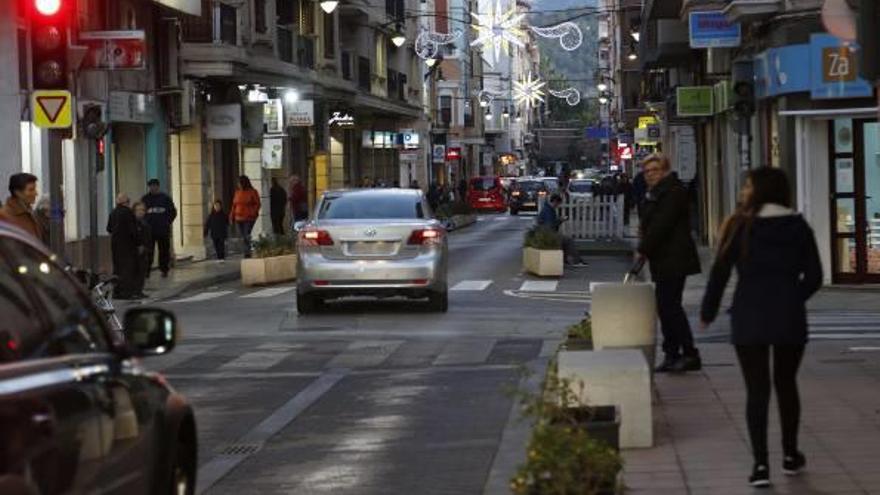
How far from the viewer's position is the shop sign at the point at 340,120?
57.8 meters

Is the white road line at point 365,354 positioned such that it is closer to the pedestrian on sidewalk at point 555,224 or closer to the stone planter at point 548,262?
the stone planter at point 548,262

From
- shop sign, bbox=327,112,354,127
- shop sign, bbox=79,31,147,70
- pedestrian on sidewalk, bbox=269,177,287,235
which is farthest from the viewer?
shop sign, bbox=327,112,354,127

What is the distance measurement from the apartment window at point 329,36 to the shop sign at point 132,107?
61.5ft

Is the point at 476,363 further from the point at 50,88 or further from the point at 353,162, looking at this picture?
the point at 353,162

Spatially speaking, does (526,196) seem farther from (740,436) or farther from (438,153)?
(740,436)

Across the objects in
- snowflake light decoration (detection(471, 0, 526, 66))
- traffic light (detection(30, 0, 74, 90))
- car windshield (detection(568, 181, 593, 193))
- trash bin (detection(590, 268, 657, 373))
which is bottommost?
trash bin (detection(590, 268, 657, 373))

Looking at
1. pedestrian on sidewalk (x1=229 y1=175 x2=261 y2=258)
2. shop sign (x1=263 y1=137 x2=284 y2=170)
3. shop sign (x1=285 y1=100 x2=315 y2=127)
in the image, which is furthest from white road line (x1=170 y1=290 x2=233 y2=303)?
shop sign (x1=285 y1=100 x2=315 y2=127)

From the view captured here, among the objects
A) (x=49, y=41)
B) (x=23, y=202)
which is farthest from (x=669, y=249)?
(x=49, y=41)

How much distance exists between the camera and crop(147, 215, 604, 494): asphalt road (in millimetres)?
10422

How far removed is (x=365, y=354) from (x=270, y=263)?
12363mm

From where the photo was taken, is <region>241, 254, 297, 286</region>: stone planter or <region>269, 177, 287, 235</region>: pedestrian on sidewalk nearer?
<region>241, 254, 297, 286</region>: stone planter

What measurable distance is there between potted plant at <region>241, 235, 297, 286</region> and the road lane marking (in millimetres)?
13558

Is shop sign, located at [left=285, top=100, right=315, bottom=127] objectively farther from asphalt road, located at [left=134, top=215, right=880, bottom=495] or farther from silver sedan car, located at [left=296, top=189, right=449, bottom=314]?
silver sedan car, located at [left=296, top=189, right=449, bottom=314]

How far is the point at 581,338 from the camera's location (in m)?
12.7
